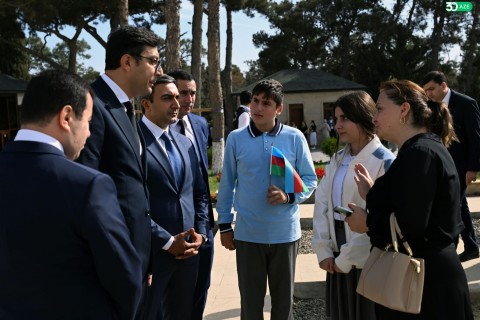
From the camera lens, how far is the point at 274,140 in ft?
12.2

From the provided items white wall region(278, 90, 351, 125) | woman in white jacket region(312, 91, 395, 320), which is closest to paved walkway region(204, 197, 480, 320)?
woman in white jacket region(312, 91, 395, 320)

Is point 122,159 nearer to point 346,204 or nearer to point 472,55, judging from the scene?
point 346,204

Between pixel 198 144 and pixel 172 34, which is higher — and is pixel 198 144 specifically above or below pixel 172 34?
below

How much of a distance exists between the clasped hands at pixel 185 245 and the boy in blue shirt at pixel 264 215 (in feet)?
1.42

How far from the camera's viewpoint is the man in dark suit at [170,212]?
126 inches

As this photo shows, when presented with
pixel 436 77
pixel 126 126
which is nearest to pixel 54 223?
pixel 126 126

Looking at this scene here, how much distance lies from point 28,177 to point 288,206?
2.24 meters

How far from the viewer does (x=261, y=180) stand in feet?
12.0

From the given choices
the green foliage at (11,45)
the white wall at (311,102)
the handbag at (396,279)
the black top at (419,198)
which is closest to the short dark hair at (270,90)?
the black top at (419,198)

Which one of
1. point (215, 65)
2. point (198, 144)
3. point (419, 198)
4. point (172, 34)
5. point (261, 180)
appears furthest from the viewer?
point (215, 65)

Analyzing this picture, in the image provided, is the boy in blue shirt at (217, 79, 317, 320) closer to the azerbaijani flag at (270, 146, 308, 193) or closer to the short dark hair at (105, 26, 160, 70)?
the azerbaijani flag at (270, 146, 308, 193)

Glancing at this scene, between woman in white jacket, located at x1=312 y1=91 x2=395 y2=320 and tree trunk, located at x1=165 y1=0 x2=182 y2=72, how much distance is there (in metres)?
10.0

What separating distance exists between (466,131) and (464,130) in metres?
0.03

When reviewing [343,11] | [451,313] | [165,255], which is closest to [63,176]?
[165,255]
